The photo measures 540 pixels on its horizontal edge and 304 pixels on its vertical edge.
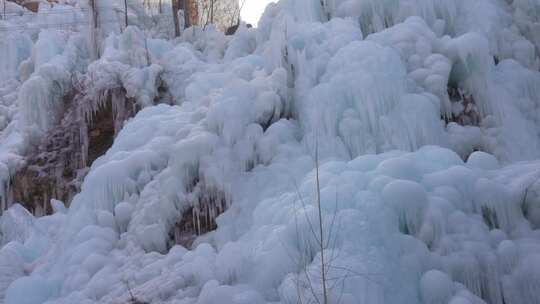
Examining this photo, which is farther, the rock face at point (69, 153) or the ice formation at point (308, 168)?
the rock face at point (69, 153)

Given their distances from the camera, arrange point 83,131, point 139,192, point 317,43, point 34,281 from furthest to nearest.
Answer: point 83,131, point 317,43, point 139,192, point 34,281

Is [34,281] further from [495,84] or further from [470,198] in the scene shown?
[495,84]

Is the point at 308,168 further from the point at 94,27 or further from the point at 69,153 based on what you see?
the point at 94,27

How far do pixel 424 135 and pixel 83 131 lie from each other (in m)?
4.58

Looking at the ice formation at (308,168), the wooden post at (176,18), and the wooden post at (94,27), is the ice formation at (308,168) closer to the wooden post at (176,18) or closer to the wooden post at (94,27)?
the wooden post at (94,27)

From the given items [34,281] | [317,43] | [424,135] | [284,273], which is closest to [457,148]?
[424,135]

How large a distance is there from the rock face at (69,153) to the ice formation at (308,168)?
0.17 ft

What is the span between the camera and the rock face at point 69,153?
7.08 meters

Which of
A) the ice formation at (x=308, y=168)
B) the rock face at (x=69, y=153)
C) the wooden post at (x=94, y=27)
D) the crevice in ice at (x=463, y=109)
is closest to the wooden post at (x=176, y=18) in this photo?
the wooden post at (x=94, y=27)

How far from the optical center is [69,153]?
733cm

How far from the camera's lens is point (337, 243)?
3.60 m

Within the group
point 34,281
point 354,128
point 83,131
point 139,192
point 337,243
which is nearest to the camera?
point 337,243

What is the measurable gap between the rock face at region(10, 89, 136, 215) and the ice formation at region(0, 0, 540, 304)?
0.05 metres

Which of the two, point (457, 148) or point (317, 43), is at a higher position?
point (317, 43)
